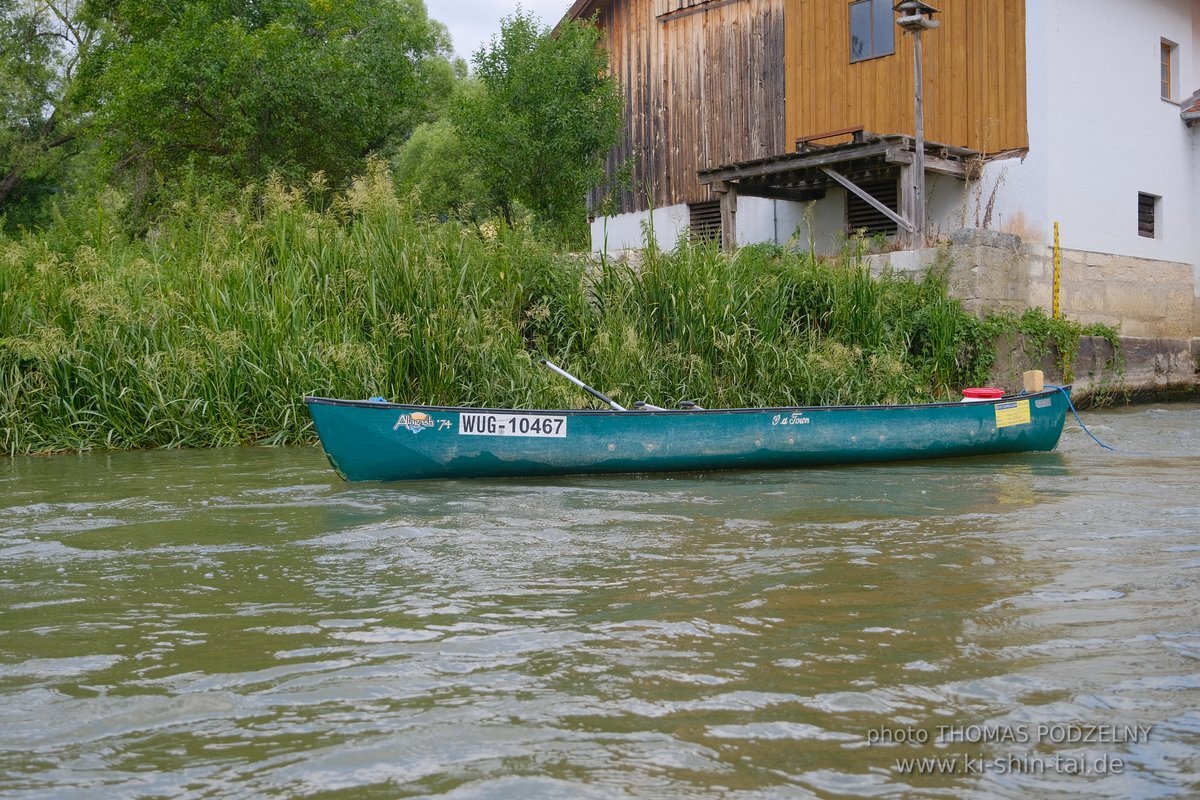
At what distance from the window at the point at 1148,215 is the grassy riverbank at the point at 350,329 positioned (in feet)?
26.5

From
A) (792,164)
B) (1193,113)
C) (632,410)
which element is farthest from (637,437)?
(1193,113)

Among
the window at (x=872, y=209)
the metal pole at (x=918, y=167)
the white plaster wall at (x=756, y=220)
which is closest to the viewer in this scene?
the metal pole at (x=918, y=167)

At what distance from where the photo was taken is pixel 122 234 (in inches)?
468

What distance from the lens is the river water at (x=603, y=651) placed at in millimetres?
2623

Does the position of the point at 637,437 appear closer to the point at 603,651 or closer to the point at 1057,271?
the point at 603,651

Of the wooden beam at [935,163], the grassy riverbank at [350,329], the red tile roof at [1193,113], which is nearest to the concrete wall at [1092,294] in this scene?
the wooden beam at [935,163]

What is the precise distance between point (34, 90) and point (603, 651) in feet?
103

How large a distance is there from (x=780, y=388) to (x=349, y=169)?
36.3ft

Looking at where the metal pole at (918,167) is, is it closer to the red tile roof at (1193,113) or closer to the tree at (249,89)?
the red tile roof at (1193,113)

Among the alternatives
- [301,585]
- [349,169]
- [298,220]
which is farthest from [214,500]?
[349,169]

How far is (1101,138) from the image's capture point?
16312mm

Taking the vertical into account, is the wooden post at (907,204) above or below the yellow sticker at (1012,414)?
above

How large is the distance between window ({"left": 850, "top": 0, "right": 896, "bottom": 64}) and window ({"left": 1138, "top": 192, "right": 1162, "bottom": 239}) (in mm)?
4804

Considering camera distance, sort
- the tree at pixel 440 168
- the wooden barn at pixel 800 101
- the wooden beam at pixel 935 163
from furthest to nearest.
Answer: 1. the tree at pixel 440 168
2. the wooden barn at pixel 800 101
3. the wooden beam at pixel 935 163
